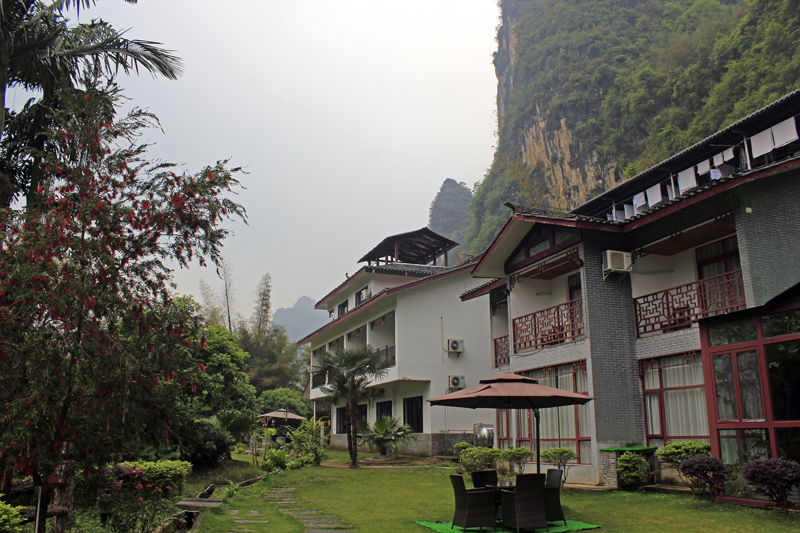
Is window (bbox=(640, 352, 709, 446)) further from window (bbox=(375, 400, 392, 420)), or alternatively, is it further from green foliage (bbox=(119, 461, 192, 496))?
window (bbox=(375, 400, 392, 420))

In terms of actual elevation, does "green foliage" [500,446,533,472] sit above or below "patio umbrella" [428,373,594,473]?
below

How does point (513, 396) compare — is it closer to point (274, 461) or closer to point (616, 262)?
point (616, 262)

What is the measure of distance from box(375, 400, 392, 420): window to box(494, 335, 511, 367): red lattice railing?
778 centimetres

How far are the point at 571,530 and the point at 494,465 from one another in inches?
258

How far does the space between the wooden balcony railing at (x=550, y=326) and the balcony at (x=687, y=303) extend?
4.32 feet

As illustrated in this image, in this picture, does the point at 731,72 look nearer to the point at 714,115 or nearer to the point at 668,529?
the point at 714,115

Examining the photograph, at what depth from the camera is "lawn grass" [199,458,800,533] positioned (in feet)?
25.6

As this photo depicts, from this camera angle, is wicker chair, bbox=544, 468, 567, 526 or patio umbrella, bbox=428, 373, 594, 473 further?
patio umbrella, bbox=428, 373, 594, 473

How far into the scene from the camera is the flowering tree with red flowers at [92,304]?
533 cm

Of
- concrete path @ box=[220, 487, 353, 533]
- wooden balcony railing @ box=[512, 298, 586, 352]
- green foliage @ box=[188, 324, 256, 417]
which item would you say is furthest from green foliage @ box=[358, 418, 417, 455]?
concrete path @ box=[220, 487, 353, 533]

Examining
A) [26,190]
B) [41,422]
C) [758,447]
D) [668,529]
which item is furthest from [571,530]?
[26,190]

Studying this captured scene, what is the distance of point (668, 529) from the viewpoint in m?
7.67

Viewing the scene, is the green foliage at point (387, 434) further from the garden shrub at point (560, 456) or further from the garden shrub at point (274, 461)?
the garden shrub at point (560, 456)

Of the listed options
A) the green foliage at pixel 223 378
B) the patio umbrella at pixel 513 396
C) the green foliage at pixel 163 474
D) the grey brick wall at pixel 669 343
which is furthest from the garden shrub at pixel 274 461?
the grey brick wall at pixel 669 343
